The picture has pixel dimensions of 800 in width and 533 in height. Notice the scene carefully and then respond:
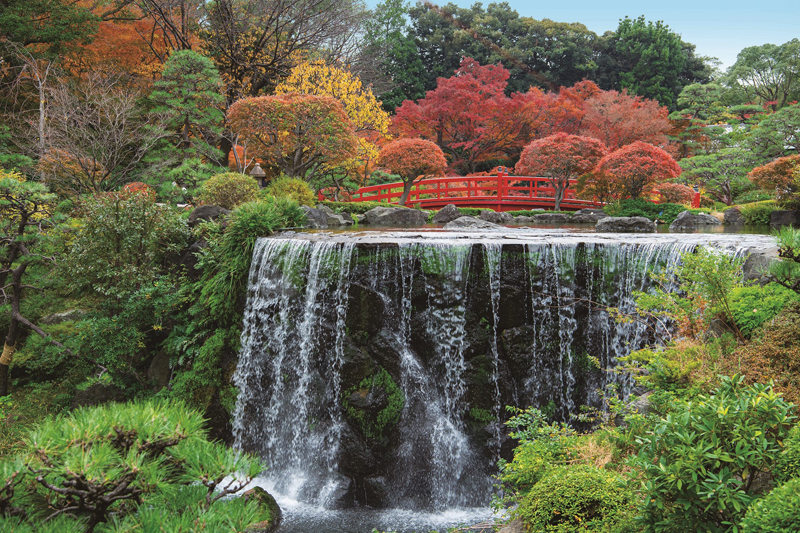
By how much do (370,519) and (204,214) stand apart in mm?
6233

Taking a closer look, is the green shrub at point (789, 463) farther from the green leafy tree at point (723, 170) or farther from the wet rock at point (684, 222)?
the green leafy tree at point (723, 170)

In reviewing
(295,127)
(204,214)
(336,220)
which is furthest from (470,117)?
(204,214)

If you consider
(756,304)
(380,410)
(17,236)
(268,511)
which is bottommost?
(268,511)

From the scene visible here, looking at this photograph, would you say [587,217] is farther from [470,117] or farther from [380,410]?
[380,410]

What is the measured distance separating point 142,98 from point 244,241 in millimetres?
11762

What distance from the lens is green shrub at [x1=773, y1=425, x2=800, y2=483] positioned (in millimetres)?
2238

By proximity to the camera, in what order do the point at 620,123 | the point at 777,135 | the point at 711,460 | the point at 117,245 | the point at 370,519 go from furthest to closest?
the point at 620,123, the point at 777,135, the point at 117,245, the point at 370,519, the point at 711,460

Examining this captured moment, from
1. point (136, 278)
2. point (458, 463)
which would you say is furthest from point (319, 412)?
point (136, 278)

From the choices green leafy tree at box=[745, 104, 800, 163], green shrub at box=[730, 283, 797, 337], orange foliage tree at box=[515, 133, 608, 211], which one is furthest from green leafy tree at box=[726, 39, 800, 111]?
green shrub at box=[730, 283, 797, 337]

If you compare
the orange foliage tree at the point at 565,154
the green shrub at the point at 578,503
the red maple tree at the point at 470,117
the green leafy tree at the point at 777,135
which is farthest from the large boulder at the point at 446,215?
the green leafy tree at the point at 777,135

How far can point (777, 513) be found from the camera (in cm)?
196

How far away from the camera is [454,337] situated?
7027mm

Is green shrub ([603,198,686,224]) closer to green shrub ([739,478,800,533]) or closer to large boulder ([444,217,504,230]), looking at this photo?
large boulder ([444,217,504,230])

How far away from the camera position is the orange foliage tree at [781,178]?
568 inches
